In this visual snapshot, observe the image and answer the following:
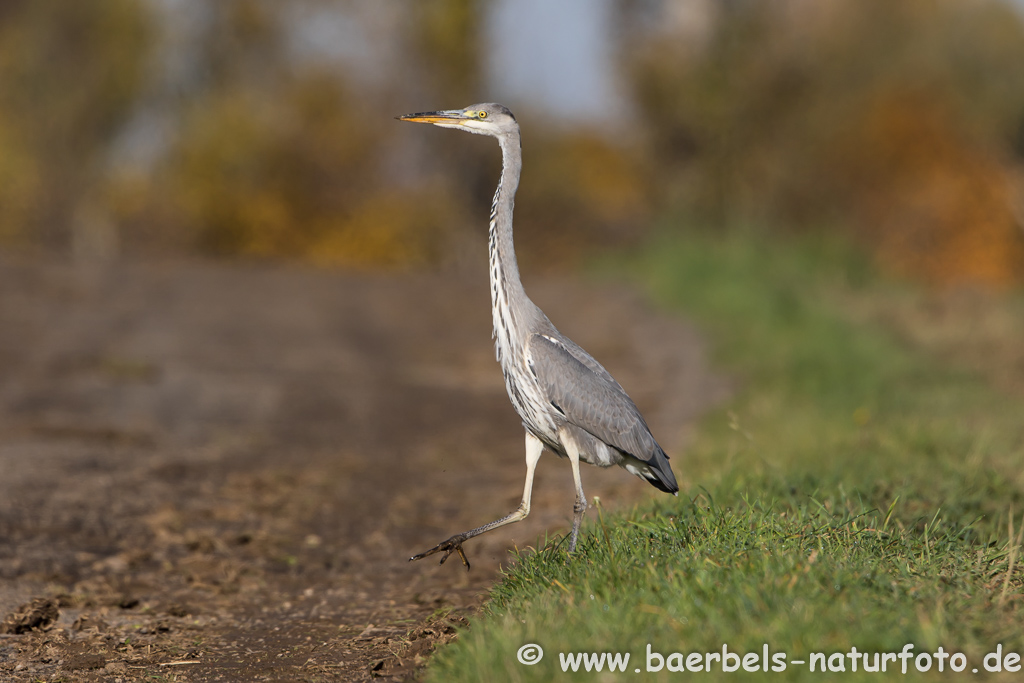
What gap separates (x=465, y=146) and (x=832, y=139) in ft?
25.0

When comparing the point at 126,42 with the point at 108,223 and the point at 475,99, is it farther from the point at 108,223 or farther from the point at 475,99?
the point at 475,99

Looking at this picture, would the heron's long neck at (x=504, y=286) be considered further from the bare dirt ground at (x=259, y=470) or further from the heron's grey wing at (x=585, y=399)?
the bare dirt ground at (x=259, y=470)

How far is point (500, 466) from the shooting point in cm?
835

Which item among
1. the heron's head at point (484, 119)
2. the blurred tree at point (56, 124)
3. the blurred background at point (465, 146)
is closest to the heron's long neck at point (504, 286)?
the heron's head at point (484, 119)

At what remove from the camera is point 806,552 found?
422cm

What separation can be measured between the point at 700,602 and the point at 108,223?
71.1 ft

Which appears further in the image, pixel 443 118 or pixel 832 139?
pixel 832 139

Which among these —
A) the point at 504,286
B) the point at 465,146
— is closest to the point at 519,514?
the point at 504,286

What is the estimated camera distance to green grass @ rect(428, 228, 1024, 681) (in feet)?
11.5

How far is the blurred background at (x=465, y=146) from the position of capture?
19969 mm

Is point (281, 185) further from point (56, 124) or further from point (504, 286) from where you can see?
point (504, 286)

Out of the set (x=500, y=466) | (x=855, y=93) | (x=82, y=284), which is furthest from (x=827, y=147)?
(x=500, y=466)

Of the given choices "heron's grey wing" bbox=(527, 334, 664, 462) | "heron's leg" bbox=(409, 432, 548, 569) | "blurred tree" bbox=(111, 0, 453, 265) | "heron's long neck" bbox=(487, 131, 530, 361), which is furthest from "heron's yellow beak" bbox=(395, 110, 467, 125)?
"blurred tree" bbox=(111, 0, 453, 265)

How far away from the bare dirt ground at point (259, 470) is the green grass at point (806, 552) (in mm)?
645
